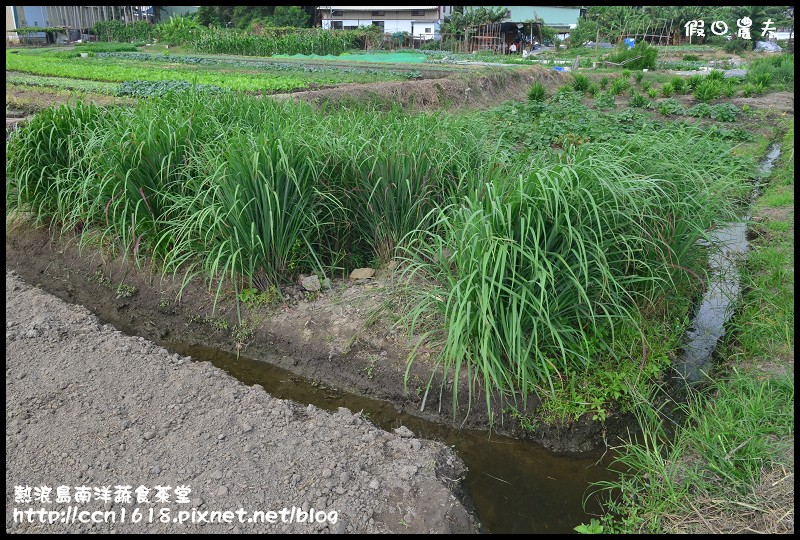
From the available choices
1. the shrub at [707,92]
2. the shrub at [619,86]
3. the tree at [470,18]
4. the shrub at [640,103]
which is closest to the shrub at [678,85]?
the shrub at [707,92]

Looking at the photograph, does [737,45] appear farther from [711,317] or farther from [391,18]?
[711,317]

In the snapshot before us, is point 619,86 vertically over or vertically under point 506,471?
over

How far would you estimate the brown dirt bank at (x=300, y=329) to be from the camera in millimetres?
3125

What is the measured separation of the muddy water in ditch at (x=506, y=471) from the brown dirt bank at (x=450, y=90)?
20.4 ft

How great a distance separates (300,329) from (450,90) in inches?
381

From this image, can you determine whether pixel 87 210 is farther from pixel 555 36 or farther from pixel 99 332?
pixel 555 36

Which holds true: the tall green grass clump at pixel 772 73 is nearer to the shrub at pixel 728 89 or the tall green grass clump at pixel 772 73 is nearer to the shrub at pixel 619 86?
the shrub at pixel 728 89

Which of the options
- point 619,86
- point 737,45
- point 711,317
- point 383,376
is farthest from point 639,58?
point 383,376

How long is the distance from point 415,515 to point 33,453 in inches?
66.8

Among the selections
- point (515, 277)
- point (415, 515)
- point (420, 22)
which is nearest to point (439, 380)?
point (515, 277)

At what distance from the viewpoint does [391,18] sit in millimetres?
34656

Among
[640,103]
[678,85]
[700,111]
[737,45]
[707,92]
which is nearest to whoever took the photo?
[700,111]

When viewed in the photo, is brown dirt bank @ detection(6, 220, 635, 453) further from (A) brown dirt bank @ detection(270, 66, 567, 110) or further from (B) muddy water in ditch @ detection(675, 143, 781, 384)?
(A) brown dirt bank @ detection(270, 66, 567, 110)

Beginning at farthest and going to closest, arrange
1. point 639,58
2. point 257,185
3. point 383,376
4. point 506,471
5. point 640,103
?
point 639,58
point 640,103
point 257,185
point 383,376
point 506,471
